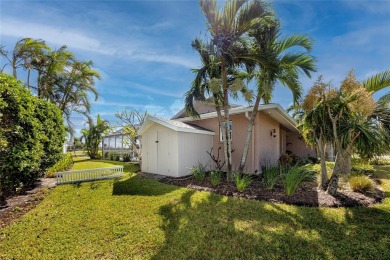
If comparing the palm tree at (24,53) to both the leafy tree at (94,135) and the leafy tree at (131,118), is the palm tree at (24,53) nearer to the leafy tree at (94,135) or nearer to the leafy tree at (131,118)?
the leafy tree at (131,118)

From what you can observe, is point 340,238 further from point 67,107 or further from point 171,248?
point 67,107

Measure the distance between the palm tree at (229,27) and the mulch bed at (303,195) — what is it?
1.40m

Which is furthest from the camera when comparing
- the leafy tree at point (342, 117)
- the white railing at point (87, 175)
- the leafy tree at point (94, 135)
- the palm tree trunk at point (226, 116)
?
the leafy tree at point (94, 135)

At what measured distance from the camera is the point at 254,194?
680cm

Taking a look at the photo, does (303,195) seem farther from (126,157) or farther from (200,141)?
(126,157)

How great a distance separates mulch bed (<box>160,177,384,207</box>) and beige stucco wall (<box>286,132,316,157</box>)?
12.5 meters

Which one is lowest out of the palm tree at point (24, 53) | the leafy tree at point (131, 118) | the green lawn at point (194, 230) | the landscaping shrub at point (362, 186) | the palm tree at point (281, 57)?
the green lawn at point (194, 230)

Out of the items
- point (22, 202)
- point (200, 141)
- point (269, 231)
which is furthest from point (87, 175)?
point (269, 231)

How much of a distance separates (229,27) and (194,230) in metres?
7.47

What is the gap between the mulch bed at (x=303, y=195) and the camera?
226 inches

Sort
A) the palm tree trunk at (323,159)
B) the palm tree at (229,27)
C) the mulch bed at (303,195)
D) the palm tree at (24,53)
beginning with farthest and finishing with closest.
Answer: the palm tree at (24,53)
the palm tree at (229,27)
the palm tree trunk at (323,159)
the mulch bed at (303,195)

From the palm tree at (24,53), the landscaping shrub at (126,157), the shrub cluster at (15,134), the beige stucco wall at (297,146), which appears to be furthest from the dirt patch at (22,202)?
the beige stucco wall at (297,146)

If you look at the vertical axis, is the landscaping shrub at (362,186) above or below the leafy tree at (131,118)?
below

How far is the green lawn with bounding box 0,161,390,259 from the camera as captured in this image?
11.7ft
